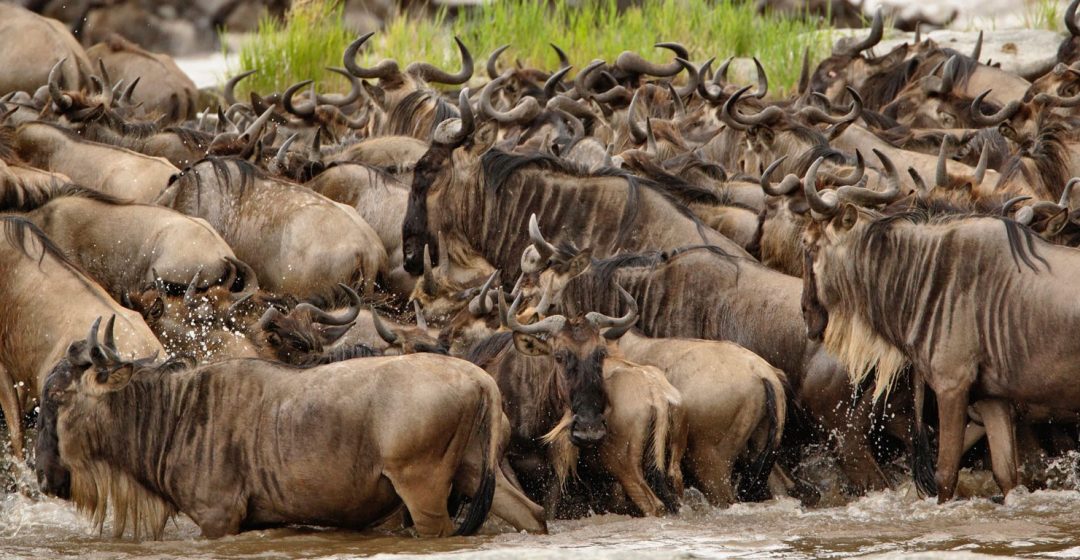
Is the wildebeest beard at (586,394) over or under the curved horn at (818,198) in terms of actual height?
under

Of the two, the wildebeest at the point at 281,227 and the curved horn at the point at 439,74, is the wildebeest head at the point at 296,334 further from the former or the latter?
the curved horn at the point at 439,74

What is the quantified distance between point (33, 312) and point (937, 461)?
4421mm

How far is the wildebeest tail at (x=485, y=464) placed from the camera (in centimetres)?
734

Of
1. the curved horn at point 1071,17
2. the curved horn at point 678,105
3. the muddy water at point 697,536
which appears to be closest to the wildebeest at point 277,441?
the muddy water at point 697,536

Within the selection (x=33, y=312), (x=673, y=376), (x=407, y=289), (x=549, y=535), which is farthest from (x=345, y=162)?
(x=549, y=535)

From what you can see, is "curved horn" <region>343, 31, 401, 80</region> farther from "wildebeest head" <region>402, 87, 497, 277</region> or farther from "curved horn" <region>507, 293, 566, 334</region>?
"curved horn" <region>507, 293, 566, 334</region>

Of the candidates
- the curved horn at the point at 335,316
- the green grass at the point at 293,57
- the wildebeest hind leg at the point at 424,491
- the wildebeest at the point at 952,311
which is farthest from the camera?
the green grass at the point at 293,57

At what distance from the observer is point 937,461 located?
834cm

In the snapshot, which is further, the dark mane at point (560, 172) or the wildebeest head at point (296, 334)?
the dark mane at point (560, 172)

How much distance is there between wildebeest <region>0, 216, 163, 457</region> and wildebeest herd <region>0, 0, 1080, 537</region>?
0.02 metres

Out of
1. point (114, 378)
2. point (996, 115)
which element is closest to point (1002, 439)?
point (114, 378)

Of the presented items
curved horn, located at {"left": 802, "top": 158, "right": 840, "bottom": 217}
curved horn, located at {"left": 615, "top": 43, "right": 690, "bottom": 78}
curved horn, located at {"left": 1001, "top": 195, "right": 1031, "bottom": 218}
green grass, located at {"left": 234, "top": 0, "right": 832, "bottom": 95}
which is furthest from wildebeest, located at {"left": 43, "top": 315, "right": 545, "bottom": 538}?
green grass, located at {"left": 234, "top": 0, "right": 832, "bottom": 95}

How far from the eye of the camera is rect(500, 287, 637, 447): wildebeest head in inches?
312

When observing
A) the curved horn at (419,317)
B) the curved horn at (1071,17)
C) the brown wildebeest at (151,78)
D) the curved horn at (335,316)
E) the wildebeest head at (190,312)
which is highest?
the curved horn at (1071,17)
